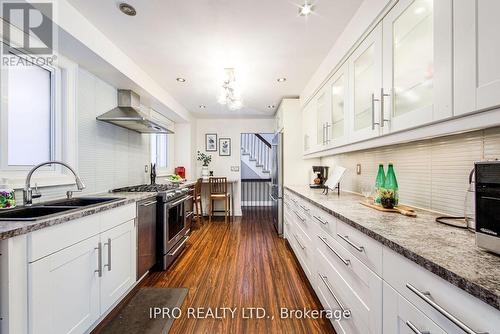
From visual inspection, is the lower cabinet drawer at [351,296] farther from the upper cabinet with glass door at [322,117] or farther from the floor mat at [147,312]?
the upper cabinet with glass door at [322,117]

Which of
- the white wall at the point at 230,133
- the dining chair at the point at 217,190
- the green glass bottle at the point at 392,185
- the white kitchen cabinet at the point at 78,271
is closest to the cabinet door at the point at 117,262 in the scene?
the white kitchen cabinet at the point at 78,271

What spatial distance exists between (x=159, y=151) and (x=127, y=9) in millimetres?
3049

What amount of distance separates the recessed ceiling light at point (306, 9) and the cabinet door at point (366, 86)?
1.55 ft

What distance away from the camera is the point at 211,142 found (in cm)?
559

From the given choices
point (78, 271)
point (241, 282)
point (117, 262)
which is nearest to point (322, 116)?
point (241, 282)

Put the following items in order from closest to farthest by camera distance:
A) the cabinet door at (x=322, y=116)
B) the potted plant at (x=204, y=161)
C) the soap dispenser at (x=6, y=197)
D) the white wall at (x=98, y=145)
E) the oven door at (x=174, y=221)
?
the soap dispenser at (x=6, y=197) < the white wall at (x=98, y=145) < the cabinet door at (x=322, y=116) < the oven door at (x=174, y=221) < the potted plant at (x=204, y=161)

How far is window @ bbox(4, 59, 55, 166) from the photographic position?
65.1 inches

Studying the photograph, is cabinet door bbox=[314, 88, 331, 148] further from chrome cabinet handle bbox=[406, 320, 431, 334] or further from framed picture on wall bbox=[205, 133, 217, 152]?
framed picture on wall bbox=[205, 133, 217, 152]

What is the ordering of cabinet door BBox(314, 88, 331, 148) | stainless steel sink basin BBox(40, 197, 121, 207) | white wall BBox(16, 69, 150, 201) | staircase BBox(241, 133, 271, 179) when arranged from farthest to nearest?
1. staircase BBox(241, 133, 271, 179)
2. cabinet door BBox(314, 88, 331, 148)
3. white wall BBox(16, 69, 150, 201)
4. stainless steel sink basin BBox(40, 197, 121, 207)

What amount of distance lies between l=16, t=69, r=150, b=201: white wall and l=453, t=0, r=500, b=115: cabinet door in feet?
8.85

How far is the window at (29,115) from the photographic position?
1.65m

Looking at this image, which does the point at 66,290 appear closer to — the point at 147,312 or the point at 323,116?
the point at 147,312

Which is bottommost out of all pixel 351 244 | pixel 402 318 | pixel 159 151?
pixel 402 318

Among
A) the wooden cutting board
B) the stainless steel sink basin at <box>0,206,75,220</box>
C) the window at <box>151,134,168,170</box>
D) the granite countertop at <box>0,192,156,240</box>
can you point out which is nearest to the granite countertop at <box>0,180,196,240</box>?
the granite countertop at <box>0,192,156,240</box>
